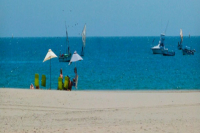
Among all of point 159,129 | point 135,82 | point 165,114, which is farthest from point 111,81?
point 159,129

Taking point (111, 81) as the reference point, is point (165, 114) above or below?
above

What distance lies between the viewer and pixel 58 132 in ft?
35.9

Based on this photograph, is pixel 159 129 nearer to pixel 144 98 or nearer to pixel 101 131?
pixel 101 131

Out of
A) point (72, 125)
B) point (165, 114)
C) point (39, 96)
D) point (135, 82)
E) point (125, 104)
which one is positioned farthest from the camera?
point (135, 82)

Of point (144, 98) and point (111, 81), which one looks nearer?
point (144, 98)

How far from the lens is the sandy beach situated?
11.6m

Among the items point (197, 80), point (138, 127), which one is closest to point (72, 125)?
point (138, 127)

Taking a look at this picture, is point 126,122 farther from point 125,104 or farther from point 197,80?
point 197,80

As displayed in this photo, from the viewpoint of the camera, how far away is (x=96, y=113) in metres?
13.9

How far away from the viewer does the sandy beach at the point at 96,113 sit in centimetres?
1157

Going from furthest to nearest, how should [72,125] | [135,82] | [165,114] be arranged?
[135,82] → [165,114] → [72,125]

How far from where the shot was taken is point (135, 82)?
38.1 meters

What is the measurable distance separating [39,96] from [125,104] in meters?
3.81

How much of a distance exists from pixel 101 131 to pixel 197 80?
3034 centimetres
